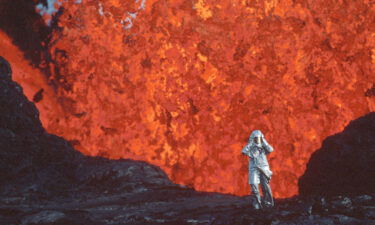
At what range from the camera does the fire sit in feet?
68.0

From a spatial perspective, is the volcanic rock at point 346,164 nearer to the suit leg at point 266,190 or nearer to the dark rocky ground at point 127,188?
the dark rocky ground at point 127,188

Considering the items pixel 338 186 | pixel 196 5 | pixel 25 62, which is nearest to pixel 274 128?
pixel 338 186

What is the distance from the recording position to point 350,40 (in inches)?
833

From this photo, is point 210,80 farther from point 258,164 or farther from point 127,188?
point 258,164

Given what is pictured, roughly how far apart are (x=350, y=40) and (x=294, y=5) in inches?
159

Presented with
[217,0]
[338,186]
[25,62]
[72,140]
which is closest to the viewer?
[338,186]

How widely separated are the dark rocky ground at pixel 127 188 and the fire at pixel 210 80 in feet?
9.32

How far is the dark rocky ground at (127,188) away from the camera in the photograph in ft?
26.0

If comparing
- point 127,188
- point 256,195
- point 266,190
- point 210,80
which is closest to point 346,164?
point 210,80

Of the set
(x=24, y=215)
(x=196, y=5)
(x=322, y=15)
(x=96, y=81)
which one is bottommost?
(x=24, y=215)

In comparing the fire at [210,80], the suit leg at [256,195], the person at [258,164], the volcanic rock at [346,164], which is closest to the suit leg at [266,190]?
the person at [258,164]

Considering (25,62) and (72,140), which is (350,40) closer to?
(72,140)

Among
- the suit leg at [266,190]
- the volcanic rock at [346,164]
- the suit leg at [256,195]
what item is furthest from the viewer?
the volcanic rock at [346,164]

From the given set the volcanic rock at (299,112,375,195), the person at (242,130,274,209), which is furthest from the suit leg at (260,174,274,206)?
the volcanic rock at (299,112,375,195)
